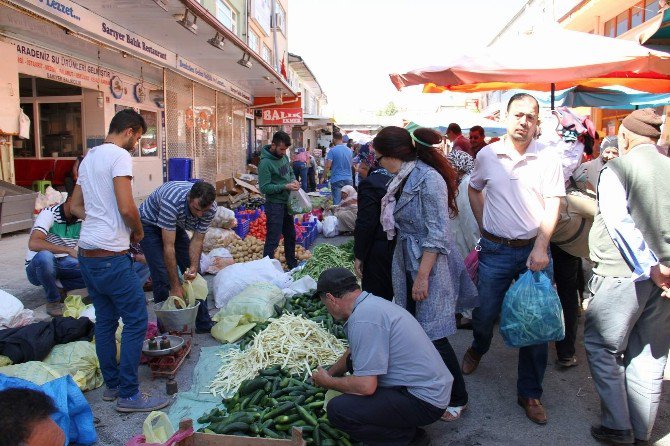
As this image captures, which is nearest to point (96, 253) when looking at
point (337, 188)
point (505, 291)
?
point (505, 291)

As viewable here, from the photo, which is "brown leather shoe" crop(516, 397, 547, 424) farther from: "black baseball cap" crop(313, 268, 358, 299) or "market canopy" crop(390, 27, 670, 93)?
"market canopy" crop(390, 27, 670, 93)

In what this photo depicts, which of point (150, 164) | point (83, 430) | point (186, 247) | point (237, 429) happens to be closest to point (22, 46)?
point (150, 164)

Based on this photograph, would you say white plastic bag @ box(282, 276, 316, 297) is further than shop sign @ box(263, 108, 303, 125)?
No

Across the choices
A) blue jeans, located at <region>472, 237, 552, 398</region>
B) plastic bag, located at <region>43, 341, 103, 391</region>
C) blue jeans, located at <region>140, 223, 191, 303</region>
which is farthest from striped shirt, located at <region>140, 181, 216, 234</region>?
blue jeans, located at <region>472, 237, 552, 398</region>

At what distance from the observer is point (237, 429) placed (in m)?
3.29

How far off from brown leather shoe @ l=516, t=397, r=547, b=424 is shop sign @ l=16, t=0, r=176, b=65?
21.8 feet

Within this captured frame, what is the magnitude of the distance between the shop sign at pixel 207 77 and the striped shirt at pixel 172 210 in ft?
24.6

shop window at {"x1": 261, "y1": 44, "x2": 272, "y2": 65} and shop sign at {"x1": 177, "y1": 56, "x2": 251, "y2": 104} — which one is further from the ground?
shop window at {"x1": 261, "y1": 44, "x2": 272, "y2": 65}

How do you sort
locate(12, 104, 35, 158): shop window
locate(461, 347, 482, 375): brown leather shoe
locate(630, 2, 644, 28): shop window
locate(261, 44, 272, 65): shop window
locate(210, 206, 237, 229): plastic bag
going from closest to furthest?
locate(461, 347, 482, 375): brown leather shoe < locate(210, 206, 237, 229): plastic bag < locate(12, 104, 35, 158): shop window < locate(630, 2, 644, 28): shop window < locate(261, 44, 272, 65): shop window

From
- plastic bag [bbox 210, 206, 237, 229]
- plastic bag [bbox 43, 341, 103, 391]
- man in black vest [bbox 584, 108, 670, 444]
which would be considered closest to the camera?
man in black vest [bbox 584, 108, 670, 444]

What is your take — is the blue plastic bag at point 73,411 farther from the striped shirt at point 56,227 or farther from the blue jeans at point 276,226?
the blue jeans at point 276,226

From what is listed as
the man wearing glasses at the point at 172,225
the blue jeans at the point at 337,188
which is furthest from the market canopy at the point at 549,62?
the blue jeans at the point at 337,188

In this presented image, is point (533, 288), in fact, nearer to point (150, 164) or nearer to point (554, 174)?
point (554, 174)

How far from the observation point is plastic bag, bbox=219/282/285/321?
5.43m
